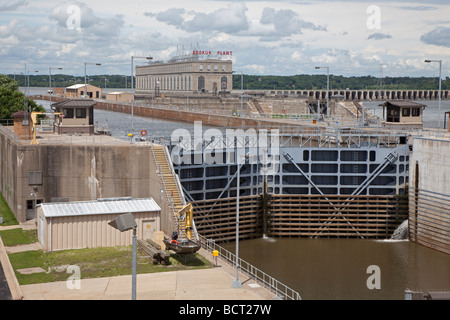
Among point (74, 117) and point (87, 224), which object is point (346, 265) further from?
point (74, 117)

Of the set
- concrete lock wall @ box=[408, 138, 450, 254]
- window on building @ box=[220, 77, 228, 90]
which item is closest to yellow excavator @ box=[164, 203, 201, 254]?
concrete lock wall @ box=[408, 138, 450, 254]

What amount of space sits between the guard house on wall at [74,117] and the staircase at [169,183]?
1185cm

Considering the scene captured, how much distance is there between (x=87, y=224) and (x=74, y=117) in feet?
58.4

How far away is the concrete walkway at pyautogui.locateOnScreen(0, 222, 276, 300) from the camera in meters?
24.6

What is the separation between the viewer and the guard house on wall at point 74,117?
4797 cm

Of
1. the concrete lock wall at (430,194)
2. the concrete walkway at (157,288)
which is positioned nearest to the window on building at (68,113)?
the concrete walkway at (157,288)

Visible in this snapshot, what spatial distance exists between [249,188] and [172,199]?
9358 mm

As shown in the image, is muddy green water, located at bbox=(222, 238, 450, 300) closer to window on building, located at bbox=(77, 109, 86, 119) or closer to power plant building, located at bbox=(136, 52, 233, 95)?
window on building, located at bbox=(77, 109, 86, 119)

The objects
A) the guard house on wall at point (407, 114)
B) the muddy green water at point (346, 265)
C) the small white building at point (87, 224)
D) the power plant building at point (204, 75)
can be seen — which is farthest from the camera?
the power plant building at point (204, 75)

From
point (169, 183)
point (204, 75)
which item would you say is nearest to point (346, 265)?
point (169, 183)

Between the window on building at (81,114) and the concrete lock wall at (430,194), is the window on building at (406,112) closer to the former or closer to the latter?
the concrete lock wall at (430,194)

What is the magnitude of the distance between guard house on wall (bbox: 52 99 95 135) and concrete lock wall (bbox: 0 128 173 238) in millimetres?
9474
